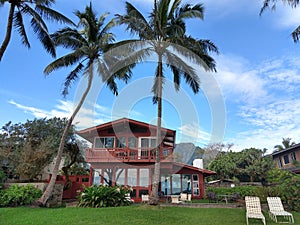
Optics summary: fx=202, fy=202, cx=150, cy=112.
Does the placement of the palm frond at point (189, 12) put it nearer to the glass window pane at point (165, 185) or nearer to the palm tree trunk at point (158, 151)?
the palm tree trunk at point (158, 151)

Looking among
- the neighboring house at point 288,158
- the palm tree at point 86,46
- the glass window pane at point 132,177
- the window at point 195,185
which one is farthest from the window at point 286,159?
the palm tree at point 86,46

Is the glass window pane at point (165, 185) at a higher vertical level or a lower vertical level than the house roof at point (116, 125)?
lower

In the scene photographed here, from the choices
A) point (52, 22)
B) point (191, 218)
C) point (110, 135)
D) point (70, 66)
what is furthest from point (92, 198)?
point (52, 22)

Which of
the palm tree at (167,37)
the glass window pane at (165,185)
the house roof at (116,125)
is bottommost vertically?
the glass window pane at (165,185)

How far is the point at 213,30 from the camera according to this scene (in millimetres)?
15031

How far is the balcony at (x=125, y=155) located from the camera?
49.2ft

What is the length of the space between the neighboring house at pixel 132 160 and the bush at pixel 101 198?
3769mm

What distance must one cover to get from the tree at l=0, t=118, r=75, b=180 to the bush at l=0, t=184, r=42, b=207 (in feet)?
8.12

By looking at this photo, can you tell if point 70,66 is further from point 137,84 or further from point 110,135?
point 110,135

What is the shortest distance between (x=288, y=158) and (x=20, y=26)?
1136 inches

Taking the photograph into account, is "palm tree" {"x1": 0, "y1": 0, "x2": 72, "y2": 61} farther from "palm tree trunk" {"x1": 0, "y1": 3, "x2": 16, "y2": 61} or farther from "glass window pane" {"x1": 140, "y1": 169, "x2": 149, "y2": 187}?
"glass window pane" {"x1": 140, "y1": 169, "x2": 149, "y2": 187}

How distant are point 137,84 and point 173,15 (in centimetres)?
498

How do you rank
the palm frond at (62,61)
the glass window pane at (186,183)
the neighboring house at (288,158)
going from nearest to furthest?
the palm frond at (62,61), the glass window pane at (186,183), the neighboring house at (288,158)

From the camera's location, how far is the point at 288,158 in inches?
949
